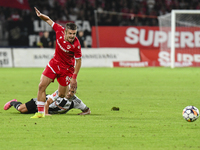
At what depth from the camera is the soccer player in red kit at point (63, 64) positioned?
23.3 ft

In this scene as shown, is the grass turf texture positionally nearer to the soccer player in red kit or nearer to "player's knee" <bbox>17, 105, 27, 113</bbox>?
"player's knee" <bbox>17, 105, 27, 113</bbox>

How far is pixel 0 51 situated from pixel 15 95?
44.6ft

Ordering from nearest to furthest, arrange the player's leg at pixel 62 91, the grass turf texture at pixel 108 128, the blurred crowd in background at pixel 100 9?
the grass turf texture at pixel 108 128, the player's leg at pixel 62 91, the blurred crowd in background at pixel 100 9

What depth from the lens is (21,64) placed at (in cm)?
2416

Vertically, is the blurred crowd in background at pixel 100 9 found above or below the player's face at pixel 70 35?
above

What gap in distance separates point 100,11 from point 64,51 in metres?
21.3

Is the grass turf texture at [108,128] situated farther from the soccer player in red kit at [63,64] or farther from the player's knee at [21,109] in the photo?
the soccer player in red kit at [63,64]

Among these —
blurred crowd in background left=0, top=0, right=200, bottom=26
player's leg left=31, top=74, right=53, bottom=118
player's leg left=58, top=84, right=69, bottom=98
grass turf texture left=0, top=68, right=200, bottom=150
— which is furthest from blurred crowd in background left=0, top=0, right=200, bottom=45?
player's leg left=31, top=74, right=53, bottom=118

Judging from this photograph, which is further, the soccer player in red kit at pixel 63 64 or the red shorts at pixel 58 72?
the red shorts at pixel 58 72

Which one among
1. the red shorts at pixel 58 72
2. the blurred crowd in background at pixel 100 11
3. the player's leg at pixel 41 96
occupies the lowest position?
the player's leg at pixel 41 96

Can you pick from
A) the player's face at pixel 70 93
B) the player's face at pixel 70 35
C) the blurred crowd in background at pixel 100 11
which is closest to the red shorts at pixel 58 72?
the player's face at pixel 70 93

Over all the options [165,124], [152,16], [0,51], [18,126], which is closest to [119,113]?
[165,124]

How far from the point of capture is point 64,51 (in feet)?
24.1

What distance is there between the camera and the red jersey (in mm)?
7173
